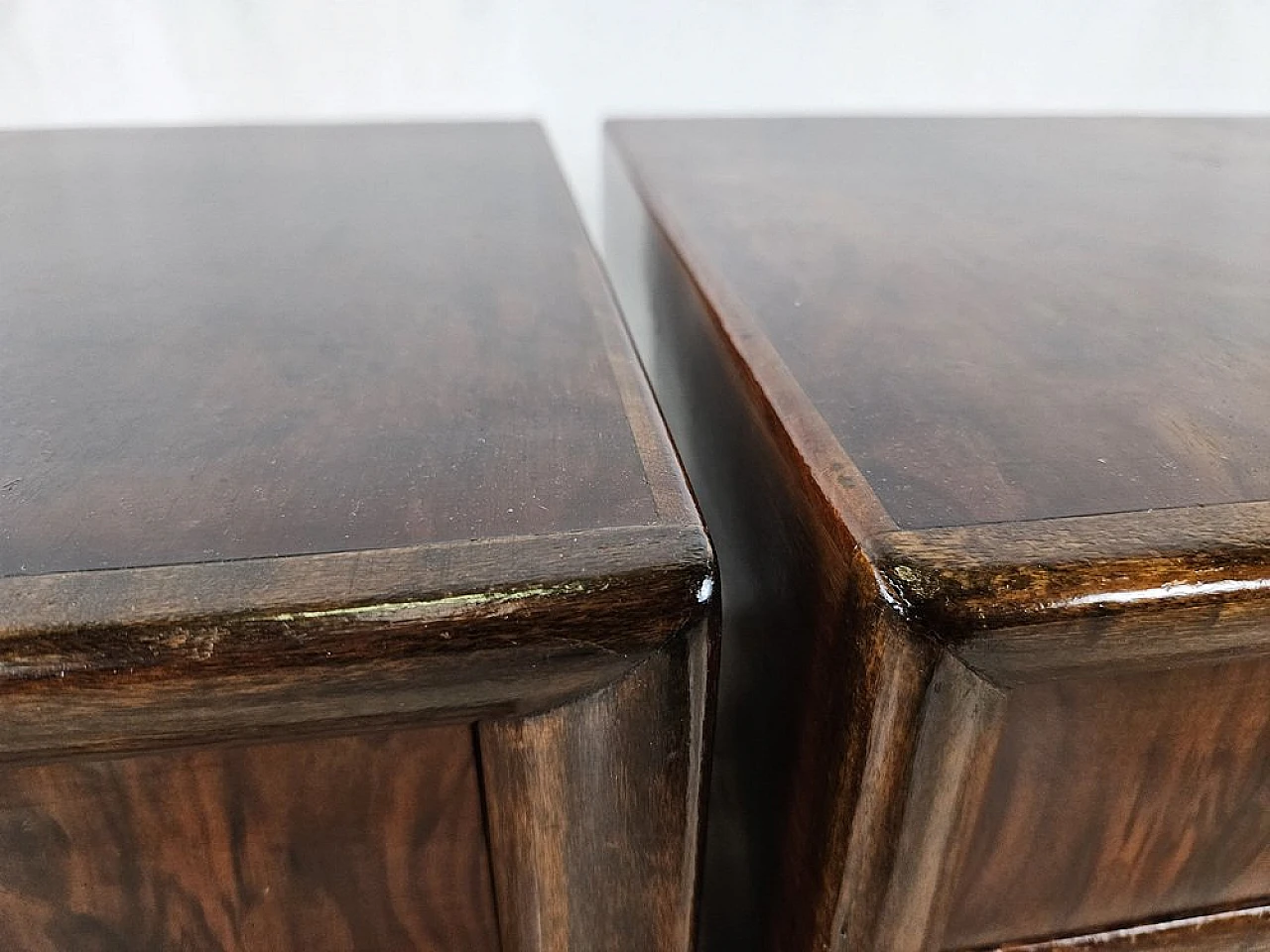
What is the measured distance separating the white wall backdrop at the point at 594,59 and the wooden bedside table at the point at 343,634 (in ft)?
1.50

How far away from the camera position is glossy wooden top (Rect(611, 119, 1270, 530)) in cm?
30

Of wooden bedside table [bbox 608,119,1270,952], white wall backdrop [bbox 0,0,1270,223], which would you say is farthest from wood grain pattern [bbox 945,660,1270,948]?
white wall backdrop [bbox 0,0,1270,223]

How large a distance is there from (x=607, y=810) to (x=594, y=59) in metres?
0.67

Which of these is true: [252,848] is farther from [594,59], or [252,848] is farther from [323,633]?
[594,59]

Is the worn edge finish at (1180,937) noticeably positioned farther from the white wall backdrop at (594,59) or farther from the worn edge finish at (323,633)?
the white wall backdrop at (594,59)

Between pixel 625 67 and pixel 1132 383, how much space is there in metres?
0.58

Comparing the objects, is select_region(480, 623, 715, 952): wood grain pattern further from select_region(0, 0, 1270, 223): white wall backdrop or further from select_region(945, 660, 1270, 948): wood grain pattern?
select_region(0, 0, 1270, 223): white wall backdrop

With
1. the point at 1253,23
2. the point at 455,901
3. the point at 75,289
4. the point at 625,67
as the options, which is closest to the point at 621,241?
the point at 625,67

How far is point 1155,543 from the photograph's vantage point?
0.26 m

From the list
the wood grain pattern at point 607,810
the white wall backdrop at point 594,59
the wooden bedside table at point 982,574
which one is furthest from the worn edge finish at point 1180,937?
the white wall backdrop at point 594,59

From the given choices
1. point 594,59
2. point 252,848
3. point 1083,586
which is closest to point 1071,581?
point 1083,586

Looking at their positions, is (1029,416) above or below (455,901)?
above

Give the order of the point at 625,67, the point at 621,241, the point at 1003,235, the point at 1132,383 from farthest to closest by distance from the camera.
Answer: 1. the point at 625,67
2. the point at 621,241
3. the point at 1003,235
4. the point at 1132,383

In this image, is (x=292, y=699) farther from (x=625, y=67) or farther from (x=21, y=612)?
(x=625, y=67)
